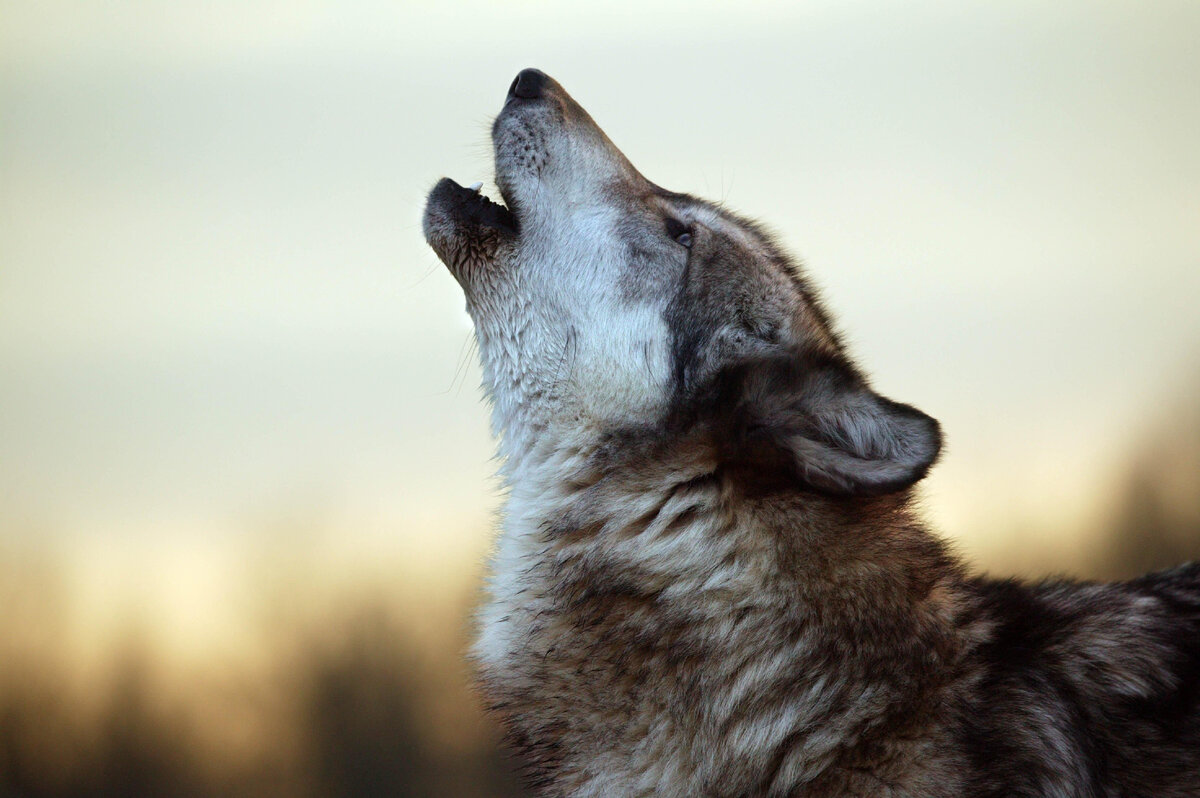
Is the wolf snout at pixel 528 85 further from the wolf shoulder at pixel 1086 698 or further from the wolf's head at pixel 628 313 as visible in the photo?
the wolf shoulder at pixel 1086 698

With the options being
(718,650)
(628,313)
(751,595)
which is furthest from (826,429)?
(628,313)

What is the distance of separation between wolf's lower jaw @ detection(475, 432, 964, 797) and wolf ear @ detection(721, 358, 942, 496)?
0.52ft

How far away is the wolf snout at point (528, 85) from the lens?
371cm

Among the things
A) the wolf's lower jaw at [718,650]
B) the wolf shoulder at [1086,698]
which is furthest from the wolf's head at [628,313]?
the wolf shoulder at [1086,698]

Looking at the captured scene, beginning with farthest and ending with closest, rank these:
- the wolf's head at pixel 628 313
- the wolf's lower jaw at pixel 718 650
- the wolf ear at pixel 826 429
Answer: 1. the wolf's head at pixel 628 313
2. the wolf's lower jaw at pixel 718 650
3. the wolf ear at pixel 826 429

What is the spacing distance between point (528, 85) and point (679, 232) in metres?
0.83

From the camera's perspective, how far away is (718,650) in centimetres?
280

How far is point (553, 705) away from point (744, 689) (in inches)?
22.1

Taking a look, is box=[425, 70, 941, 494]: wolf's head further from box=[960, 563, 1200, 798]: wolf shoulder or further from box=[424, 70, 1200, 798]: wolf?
box=[960, 563, 1200, 798]: wolf shoulder

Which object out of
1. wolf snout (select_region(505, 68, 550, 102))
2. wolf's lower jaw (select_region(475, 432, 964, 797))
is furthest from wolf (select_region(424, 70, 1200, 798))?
wolf snout (select_region(505, 68, 550, 102))

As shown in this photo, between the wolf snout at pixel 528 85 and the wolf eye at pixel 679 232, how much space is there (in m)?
0.70

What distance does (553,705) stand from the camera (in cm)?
292

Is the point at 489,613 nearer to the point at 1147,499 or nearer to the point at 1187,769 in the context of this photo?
the point at 1187,769

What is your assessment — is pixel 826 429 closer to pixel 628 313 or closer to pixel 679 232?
pixel 628 313
